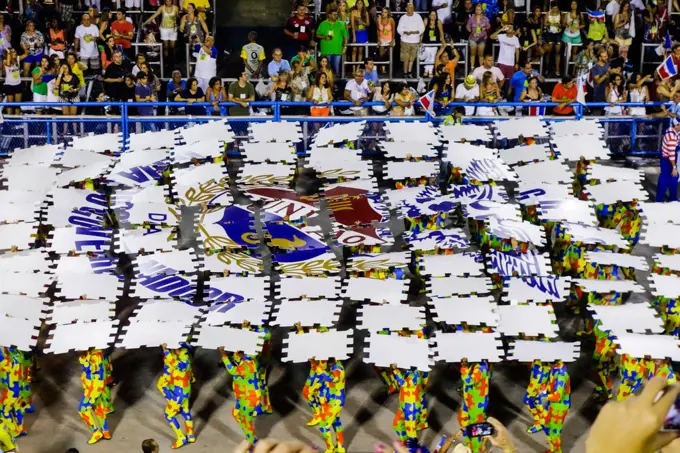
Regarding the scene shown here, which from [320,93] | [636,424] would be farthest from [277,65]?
[636,424]

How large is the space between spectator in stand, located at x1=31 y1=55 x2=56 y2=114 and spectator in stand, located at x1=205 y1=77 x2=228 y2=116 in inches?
117

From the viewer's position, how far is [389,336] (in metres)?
14.6

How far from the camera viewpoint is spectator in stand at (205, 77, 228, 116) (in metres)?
20.9

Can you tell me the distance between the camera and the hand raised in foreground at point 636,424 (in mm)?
4680

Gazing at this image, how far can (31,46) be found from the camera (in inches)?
896

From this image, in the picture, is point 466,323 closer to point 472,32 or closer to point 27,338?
point 27,338

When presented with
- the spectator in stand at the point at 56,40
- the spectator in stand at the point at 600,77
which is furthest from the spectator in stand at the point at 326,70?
the spectator in stand at the point at 56,40

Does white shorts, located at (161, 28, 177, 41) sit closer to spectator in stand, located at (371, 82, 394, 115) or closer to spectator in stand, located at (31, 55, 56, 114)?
spectator in stand, located at (31, 55, 56, 114)

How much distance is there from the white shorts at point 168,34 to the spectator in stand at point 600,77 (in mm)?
8136

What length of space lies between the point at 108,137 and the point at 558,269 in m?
7.44

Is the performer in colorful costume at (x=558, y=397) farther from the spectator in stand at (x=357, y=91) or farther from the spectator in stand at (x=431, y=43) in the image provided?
the spectator in stand at (x=431, y=43)

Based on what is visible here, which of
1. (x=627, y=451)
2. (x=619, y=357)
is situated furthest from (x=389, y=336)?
(x=627, y=451)

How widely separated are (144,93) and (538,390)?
9.98m

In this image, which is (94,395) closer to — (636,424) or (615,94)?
(636,424)
